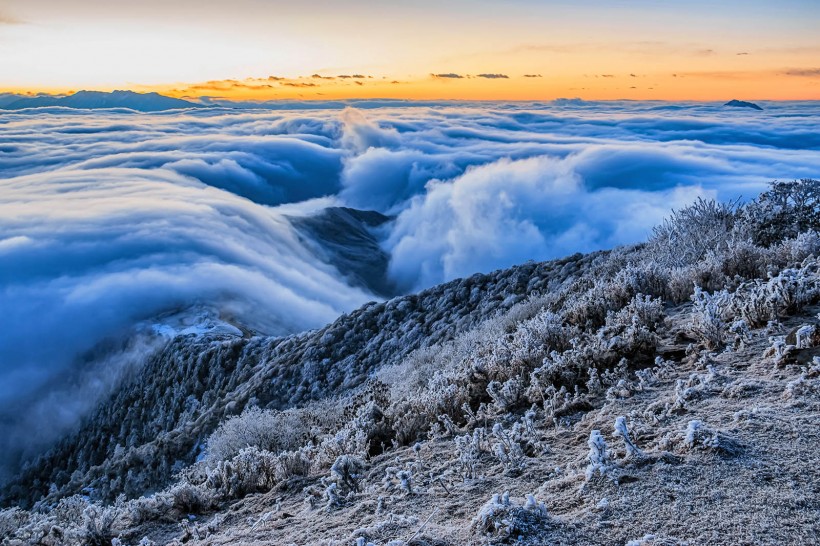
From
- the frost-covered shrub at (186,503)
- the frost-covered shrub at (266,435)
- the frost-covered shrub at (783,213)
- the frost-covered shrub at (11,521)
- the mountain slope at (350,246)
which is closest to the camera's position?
the frost-covered shrub at (186,503)

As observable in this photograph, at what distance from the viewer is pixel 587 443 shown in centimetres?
382

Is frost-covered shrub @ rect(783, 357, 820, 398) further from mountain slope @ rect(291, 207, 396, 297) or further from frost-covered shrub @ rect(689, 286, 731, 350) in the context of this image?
mountain slope @ rect(291, 207, 396, 297)

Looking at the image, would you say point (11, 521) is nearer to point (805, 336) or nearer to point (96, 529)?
point (96, 529)

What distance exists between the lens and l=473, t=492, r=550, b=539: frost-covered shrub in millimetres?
2523

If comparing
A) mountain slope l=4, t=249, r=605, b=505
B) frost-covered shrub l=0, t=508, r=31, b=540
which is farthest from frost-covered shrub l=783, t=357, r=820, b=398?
mountain slope l=4, t=249, r=605, b=505

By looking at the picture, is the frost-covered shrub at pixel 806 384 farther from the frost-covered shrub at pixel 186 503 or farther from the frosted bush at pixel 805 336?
the frost-covered shrub at pixel 186 503

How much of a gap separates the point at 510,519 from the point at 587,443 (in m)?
1.47

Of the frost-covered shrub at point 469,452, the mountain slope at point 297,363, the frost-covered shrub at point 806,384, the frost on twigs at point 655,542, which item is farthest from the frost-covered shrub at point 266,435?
the mountain slope at point 297,363

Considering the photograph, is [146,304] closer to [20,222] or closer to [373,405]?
[373,405]

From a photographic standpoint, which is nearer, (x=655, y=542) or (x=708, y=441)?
(x=655, y=542)

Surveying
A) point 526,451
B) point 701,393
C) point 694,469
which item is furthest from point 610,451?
point 701,393

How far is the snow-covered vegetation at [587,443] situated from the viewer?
265 centimetres

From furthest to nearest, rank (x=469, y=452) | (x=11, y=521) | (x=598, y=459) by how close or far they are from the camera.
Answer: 1. (x=11, y=521)
2. (x=469, y=452)
3. (x=598, y=459)

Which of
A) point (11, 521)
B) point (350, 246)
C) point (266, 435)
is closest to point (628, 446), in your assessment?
point (11, 521)
